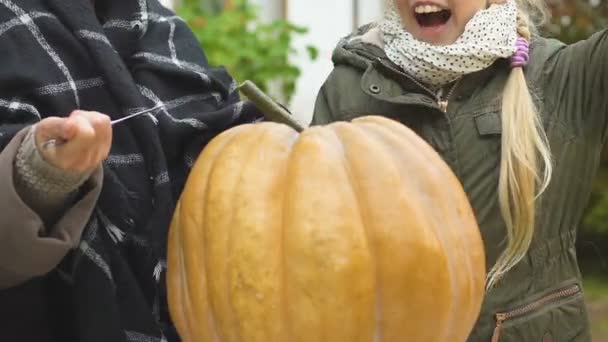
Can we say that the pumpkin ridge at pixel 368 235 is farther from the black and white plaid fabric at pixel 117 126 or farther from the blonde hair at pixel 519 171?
the blonde hair at pixel 519 171

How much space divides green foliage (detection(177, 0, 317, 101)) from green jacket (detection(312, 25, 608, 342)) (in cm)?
314

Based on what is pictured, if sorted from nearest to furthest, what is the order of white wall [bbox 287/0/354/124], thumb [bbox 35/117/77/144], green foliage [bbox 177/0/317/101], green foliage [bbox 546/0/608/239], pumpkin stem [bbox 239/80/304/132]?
thumb [bbox 35/117/77/144], pumpkin stem [bbox 239/80/304/132], green foliage [bbox 177/0/317/101], white wall [bbox 287/0/354/124], green foliage [bbox 546/0/608/239]

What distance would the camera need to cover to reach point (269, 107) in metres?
1.69

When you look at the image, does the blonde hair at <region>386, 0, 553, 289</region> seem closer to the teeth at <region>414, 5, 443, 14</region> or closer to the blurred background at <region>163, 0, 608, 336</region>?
the teeth at <region>414, 5, 443, 14</region>

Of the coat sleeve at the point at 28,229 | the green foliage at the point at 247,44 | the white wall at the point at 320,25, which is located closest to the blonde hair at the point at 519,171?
the coat sleeve at the point at 28,229

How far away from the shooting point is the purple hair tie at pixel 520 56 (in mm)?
2123

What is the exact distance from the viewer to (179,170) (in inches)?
75.5

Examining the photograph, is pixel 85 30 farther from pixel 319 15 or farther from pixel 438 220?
pixel 319 15

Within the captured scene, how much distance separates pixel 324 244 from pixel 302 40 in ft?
17.1

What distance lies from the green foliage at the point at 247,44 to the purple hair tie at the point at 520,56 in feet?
10.4

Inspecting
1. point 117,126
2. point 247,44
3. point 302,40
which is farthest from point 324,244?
point 302,40

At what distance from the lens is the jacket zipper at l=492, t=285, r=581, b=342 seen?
204 cm

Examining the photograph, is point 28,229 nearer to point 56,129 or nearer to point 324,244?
point 56,129

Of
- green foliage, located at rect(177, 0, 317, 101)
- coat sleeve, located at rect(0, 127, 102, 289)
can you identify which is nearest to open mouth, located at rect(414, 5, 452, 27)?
coat sleeve, located at rect(0, 127, 102, 289)
